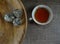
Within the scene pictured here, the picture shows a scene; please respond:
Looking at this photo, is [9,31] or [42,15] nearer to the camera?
[9,31]

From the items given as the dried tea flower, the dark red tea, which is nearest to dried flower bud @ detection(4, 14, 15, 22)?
the dried tea flower

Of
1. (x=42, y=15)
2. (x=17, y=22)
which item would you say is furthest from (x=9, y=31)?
(x=42, y=15)

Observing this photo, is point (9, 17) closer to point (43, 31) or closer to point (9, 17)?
point (9, 17)

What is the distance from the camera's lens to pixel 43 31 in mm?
1195

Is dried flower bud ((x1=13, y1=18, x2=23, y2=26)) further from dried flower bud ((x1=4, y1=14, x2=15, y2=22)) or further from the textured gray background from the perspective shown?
the textured gray background

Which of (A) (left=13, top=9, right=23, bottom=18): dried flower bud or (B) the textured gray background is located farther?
(B) the textured gray background

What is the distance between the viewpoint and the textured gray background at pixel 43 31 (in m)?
1.17

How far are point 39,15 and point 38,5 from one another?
0.35 ft

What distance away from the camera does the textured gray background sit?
1174 millimetres

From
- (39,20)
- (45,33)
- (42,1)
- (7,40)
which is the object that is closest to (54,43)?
(45,33)

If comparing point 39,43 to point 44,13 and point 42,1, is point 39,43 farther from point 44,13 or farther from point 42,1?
point 42,1

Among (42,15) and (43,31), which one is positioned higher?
(42,15)

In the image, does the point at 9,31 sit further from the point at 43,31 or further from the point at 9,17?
the point at 43,31

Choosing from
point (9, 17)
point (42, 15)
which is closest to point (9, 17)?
point (9, 17)
